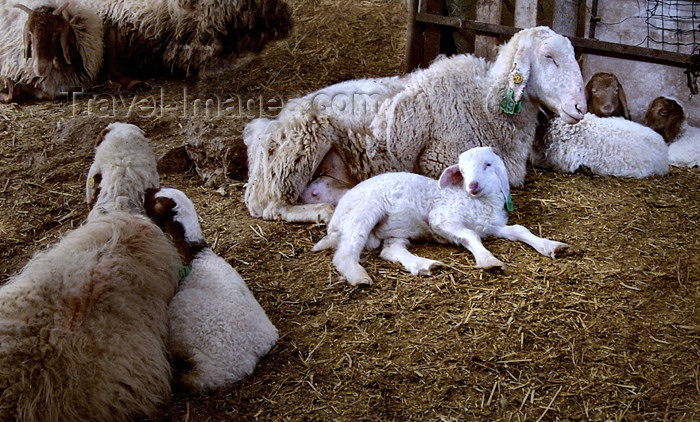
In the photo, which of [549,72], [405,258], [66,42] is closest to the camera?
[405,258]

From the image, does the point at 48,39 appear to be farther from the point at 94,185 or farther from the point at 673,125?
the point at 673,125

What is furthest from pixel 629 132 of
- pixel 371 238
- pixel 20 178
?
pixel 20 178

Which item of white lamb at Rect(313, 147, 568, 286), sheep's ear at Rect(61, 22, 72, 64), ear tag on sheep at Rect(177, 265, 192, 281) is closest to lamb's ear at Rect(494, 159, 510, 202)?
white lamb at Rect(313, 147, 568, 286)

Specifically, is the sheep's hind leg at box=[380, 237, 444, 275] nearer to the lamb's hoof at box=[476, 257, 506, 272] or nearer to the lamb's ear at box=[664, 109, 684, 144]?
the lamb's hoof at box=[476, 257, 506, 272]

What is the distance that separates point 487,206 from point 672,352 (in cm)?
149

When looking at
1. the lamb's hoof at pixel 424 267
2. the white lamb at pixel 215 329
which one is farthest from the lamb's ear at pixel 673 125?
the white lamb at pixel 215 329

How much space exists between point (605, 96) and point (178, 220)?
4.20 meters

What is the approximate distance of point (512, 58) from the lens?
5328mm

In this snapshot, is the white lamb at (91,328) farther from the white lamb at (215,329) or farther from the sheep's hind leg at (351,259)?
the sheep's hind leg at (351,259)

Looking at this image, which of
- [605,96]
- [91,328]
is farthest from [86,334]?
[605,96]

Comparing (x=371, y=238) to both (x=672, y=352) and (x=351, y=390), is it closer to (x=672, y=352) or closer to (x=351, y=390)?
(x=351, y=390)

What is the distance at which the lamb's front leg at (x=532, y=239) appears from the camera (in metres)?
4.29

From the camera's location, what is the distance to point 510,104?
5.28 metres

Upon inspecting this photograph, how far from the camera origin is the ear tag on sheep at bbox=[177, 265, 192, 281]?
3.61m
